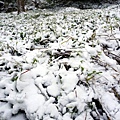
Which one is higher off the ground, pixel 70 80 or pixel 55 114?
pixel 70 80

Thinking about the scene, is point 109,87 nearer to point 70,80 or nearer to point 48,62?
point 70,80

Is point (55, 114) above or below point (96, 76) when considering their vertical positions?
below

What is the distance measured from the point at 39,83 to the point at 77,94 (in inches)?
19.6

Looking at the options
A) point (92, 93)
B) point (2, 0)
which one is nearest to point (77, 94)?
Result: point (92, 93)

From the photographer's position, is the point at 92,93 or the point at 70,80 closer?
the point at 92,93

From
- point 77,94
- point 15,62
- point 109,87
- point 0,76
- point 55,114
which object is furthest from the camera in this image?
point 15,62

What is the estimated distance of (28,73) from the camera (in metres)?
2.59

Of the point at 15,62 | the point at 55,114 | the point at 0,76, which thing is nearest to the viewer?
the point at 55,114

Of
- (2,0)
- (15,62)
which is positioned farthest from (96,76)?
(2,0)

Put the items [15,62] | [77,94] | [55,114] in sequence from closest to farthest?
1. [55,114]
2. [77,94]
3. [15,62]

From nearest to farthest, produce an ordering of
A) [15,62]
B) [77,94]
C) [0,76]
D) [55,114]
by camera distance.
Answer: [55,114] → [77,94] → [0,76] → [15,62]

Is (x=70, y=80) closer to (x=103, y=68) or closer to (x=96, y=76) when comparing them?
(x=96, y=76)

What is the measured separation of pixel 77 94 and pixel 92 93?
18cm

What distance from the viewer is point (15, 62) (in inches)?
115
